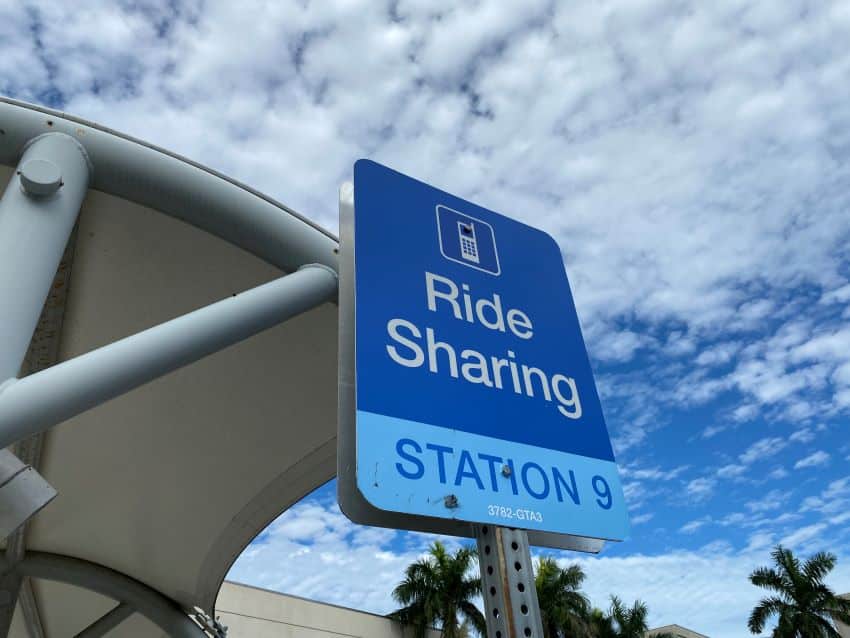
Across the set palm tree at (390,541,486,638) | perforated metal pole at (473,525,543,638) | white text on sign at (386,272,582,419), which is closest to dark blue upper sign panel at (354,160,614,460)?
white text on sign at (386,272,582,419)

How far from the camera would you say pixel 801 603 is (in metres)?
32.3

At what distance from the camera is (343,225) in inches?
83.7

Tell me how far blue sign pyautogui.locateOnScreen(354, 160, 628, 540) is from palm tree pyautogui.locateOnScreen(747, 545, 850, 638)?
36.9 m

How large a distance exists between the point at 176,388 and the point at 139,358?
3.44m

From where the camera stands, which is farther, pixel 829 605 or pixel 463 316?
pixel 829 605

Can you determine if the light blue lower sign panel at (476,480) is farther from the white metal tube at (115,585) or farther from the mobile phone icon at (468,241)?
the white metal tube at (115,585)

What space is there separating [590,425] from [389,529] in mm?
685

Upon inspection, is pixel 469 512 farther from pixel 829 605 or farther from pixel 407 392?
pixel 829 605

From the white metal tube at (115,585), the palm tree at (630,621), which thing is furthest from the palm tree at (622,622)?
the white metal tube at (115,585)

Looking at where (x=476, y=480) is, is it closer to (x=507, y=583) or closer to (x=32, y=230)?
(x=507, y=583)

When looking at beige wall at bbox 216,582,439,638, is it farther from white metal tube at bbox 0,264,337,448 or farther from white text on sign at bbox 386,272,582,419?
white text on sign at bbox 386,272,582,419

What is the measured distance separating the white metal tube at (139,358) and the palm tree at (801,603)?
1443 inches

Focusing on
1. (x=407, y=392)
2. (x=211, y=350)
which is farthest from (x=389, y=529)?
(x=211, y=350)

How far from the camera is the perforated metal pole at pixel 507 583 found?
4.80ft
